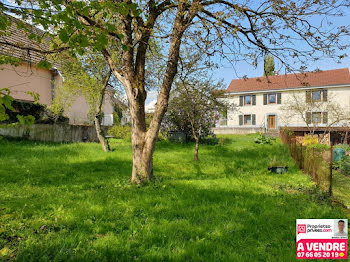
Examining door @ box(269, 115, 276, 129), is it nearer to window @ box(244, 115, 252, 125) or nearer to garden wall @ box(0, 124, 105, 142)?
window @ box(244, 115, 252, 125)

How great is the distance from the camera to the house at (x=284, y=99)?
29.0 meters

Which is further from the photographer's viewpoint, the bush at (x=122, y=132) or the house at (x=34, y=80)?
the bush at (x=122, y=132)

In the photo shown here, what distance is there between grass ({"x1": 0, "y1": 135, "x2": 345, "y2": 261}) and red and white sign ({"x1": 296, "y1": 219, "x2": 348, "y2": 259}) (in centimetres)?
16

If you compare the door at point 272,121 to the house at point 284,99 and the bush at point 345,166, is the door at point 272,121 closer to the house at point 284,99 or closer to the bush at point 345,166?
the house at point 284,99

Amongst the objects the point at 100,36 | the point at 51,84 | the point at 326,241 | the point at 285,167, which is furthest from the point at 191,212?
the point at 51,84

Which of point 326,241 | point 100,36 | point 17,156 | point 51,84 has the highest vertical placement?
point 51,84

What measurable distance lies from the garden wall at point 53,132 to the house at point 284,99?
670 inches

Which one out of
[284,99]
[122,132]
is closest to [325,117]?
[284,99]

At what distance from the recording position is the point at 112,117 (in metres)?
29.3

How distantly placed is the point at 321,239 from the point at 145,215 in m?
3.03

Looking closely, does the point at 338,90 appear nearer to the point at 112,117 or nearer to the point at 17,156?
the point at 112,117

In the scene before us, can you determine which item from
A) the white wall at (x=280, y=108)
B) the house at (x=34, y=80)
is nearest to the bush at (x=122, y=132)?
the house at (x=34, y=80)

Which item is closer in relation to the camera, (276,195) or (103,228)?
(103,228)

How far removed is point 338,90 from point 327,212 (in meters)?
31.9
